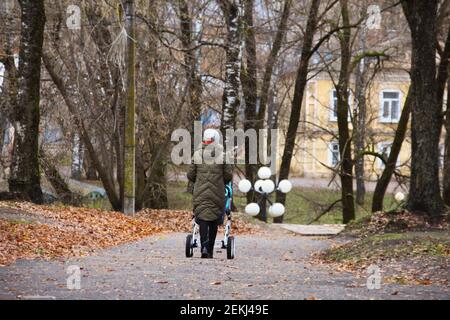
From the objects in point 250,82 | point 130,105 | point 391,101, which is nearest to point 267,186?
point 250,82

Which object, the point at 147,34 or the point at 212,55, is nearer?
the point at 147,34

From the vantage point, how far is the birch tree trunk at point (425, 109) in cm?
2195

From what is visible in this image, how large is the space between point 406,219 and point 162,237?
580cm

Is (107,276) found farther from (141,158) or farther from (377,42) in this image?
(377,42)

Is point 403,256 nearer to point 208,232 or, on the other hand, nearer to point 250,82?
point 208,232

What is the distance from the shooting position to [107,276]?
1217 centimetres

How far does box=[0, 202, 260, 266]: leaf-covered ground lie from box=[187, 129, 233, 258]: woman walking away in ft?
7.82

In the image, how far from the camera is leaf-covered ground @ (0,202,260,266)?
52.4 feet

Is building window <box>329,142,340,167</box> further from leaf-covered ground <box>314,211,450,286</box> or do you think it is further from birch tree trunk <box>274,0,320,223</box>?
leaf-covered ground <box>314,211,450,286</box>

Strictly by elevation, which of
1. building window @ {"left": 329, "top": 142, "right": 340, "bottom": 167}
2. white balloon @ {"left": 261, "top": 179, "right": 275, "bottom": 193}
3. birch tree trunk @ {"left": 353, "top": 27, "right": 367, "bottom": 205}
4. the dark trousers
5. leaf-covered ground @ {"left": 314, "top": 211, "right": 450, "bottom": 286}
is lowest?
leaf-covered ground @ {"left": 314, "top": 211, "right": 450, "bottom": 286}

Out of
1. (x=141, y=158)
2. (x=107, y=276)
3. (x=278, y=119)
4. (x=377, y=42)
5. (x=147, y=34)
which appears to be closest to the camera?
(x=107, y=276)

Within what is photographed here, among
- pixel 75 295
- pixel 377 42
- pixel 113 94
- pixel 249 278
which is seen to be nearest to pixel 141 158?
pixel 113 94

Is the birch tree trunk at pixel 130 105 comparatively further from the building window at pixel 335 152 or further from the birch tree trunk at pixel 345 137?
the building window at pixel 335 152

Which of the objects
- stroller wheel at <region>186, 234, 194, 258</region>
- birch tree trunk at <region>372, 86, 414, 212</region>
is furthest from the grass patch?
birch tree trunk at <region>372, 86, 414, 212</region>
